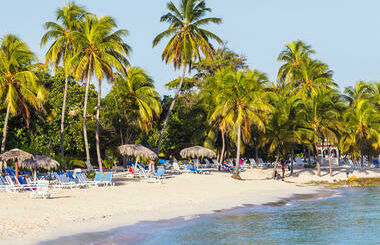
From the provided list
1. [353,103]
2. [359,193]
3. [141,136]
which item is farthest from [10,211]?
[353,103]

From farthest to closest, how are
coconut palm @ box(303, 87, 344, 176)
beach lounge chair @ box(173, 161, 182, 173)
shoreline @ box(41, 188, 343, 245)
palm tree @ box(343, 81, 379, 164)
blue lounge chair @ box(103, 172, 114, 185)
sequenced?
palm tree @ box(343, 81, 379, 164)
coconut palm @ box(303, 87, 344, 176)
beach lounge chair @ box(173, 161, 182, 173)
blue lounge chair @ box(103, 172, 114, 185)
shoreline @ box(41, 188, 343, 245)

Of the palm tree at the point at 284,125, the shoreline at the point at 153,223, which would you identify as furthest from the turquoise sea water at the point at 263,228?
the palm tree at the point at 284,125

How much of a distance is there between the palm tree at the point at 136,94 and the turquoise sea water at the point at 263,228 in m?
17.3

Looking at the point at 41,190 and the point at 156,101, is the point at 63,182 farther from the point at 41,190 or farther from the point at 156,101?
the point at 156,101

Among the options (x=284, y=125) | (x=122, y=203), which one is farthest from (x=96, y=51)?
(x=284, y=125)

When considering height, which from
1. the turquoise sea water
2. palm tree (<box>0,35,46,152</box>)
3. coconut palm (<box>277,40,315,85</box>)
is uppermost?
coconut palm (<box>277,40,315,85</box>)

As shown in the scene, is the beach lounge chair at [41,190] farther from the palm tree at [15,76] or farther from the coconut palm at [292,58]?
the coconut palm at [292,58]

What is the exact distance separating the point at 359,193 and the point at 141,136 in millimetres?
20479

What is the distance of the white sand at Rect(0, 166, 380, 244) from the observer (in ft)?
41.4

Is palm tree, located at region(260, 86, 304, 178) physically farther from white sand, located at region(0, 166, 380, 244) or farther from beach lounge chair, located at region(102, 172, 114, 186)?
beach lounge chair, located at region(102, 172, 114, 186)

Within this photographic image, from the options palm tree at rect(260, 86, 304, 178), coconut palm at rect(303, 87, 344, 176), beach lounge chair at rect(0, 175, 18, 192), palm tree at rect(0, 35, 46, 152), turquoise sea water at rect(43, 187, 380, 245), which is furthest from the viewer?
coconut palm at rect(303, 87, 344, 176)

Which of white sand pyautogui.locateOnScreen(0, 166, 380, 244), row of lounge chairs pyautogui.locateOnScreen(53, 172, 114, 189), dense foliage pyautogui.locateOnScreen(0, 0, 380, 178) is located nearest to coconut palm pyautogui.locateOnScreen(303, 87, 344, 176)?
dense foliage pyautogui.locateOnScreen(0, 0, 380, 178)

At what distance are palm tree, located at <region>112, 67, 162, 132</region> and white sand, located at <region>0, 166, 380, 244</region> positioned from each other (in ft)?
22.9

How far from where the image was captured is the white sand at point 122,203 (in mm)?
12617
